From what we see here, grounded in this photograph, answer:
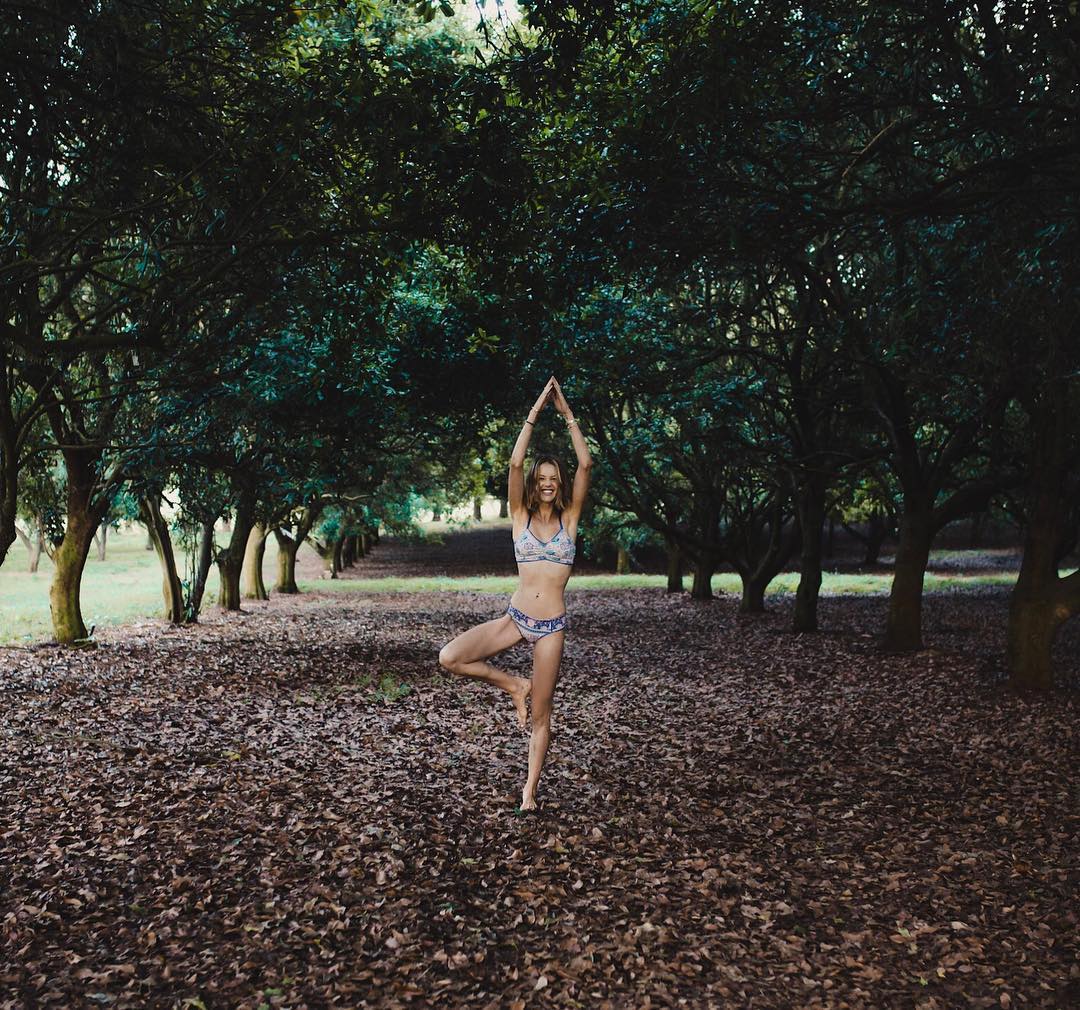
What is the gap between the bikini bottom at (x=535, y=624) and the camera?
6.59 meters

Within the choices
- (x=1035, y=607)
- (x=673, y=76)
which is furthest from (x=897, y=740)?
(x=673, y=76)

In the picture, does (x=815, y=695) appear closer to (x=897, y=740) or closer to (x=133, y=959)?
(x=897, y=740)

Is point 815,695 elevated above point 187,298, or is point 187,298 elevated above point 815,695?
point 187,298

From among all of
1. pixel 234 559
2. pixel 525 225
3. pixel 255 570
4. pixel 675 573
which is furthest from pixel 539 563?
pixel 675 573

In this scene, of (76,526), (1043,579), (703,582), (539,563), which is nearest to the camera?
(539,563)

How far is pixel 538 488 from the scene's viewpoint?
A: 6.49 m

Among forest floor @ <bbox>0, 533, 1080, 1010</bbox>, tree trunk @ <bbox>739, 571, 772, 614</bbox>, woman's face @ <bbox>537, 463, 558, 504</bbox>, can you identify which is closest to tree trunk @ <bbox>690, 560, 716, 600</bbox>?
tree trunk @ <bbox>739, 571, 772, 614</bbox>

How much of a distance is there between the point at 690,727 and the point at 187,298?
273 inches

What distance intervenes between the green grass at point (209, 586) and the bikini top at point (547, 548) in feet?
52.1

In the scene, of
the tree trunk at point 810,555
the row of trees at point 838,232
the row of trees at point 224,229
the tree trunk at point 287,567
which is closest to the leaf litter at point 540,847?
the row of trees at point 224,229

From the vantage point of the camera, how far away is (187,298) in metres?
7.77

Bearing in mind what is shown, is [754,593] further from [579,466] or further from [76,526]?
[579,466]

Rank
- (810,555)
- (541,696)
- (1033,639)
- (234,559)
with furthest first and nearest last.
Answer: (234,559) → (810,555) → (1033,639) → (541,696)

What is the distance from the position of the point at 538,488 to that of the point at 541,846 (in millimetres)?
2540
